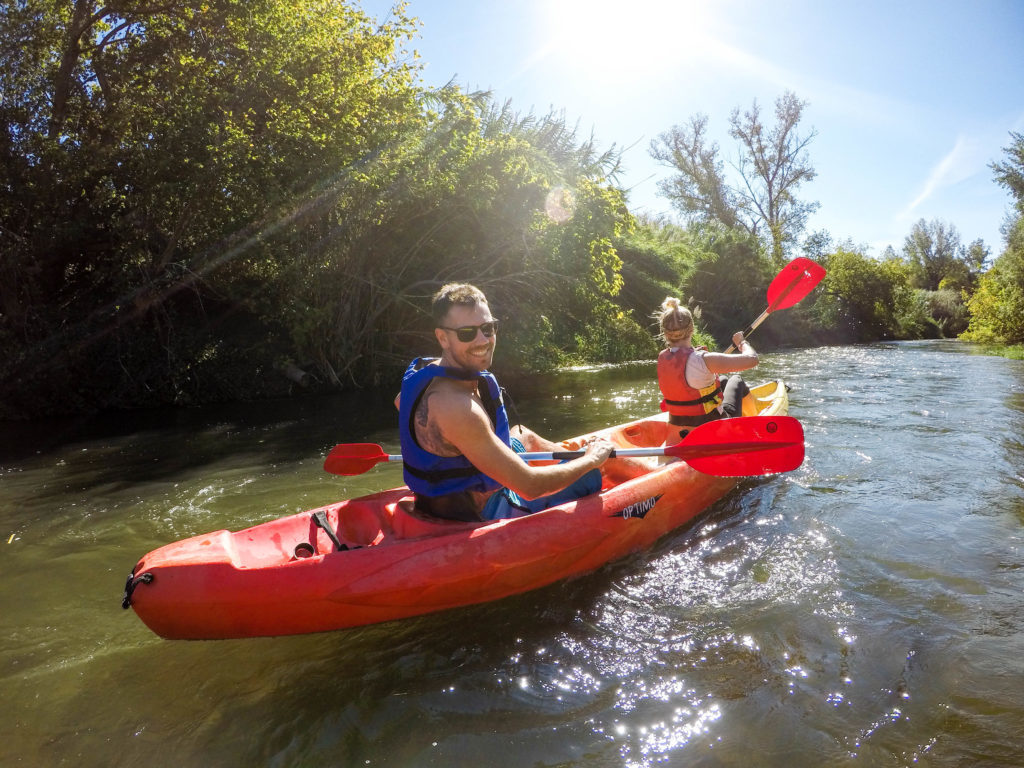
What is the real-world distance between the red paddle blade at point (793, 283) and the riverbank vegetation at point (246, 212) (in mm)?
4608

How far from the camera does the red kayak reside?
245 cm

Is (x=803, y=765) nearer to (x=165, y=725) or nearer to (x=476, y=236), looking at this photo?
(x=165, y=725)

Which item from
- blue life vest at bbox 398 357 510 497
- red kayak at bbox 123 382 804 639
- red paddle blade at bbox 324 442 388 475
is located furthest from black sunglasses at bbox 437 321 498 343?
red paddle blade at bbox 324 442 388 475

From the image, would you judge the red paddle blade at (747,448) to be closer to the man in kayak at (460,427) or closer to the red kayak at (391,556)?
the red kayak at (391,556)

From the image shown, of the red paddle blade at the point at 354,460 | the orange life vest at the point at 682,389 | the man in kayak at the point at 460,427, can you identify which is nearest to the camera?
the man in kayak at the point at 460,427

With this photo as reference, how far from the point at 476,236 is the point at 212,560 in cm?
904

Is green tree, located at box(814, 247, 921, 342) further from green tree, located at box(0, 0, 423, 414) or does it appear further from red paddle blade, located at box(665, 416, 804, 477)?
red paddle blade, located at box(665, 416, 804, 477)

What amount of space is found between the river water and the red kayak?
138 millimetres

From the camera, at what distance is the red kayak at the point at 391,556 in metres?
2.45

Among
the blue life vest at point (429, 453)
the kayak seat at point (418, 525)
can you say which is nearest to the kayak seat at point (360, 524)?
the kayak seat at point (418, 525)

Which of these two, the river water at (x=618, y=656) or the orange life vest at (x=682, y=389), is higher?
the orange life vest at (x=682, y=389)

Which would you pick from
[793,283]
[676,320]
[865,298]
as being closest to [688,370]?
[676,320]

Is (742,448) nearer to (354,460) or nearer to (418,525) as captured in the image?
(418,525)

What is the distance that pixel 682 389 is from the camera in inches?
171
